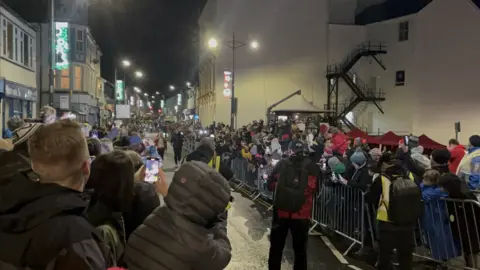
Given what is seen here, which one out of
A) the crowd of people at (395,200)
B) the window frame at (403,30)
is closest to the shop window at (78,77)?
the window frame at (403,30)

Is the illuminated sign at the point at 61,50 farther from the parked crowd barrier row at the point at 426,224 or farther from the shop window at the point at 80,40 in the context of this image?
the parked crowd barrier row at the point at 426,224

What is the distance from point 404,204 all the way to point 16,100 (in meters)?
23.8

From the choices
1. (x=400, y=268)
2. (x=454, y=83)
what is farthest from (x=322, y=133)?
(x=454, y=83)

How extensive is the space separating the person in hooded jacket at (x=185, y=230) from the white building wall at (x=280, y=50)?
126ft

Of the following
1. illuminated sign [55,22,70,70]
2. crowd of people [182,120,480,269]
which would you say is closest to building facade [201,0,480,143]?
illuminated sign [55,22,70,70]

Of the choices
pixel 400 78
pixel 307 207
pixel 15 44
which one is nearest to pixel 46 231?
pixel 307 207

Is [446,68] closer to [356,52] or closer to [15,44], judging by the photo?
[356,52]

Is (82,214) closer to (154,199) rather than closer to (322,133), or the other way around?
(154,199)

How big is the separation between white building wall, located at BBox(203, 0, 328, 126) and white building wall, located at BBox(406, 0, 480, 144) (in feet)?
28.7

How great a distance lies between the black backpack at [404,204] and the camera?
6035 mm

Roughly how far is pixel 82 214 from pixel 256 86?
39.3 m

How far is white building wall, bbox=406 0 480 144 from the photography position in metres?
30.3

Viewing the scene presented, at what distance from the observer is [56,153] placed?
2.22 metres

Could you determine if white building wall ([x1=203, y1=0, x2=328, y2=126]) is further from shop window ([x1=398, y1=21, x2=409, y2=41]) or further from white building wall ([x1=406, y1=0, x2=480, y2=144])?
white building wall ([x1=406, y1=0, x2=480, y2=144])
